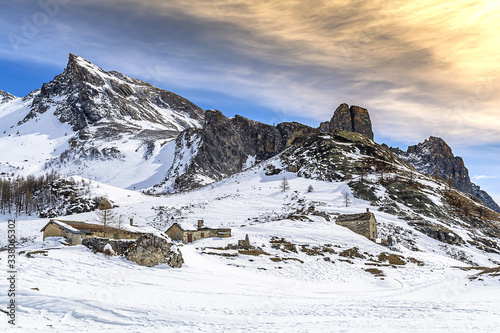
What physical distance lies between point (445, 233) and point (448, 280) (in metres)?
38.6

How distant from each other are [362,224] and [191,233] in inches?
1265

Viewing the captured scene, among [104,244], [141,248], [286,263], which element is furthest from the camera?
[286,263]

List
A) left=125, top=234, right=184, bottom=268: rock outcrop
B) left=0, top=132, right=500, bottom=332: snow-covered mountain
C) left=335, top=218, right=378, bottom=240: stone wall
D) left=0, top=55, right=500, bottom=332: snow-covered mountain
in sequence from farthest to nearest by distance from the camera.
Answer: left=335, top=218, right=378, bottom=240: stone wall → left=125, top=234, right=184, bottom=268: rock outcrop → left=0, top=55, right=500, bottom=332: snow-covered mountain → left=0, top=132, right=500, bottom=332: snow-covered mountain

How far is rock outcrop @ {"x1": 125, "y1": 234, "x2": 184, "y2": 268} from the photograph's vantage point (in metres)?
28.4

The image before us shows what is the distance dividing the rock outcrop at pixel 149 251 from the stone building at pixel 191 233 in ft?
87.6

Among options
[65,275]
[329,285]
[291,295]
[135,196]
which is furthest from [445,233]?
[135,196]

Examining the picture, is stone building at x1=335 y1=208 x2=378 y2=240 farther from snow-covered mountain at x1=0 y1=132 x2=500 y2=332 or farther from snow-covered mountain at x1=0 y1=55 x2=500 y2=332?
snow-covered mountain at x1=0 y1=55 x2=500 y2=332

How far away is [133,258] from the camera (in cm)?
2836

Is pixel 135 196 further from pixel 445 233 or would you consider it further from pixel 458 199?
pixel 458 199

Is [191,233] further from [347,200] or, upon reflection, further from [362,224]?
[347,200]

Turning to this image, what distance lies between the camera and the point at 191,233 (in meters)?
56.9

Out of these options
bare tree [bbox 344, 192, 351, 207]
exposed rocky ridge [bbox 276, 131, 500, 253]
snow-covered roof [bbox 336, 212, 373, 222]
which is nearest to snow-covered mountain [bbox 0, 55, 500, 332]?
bare tree [bbox 344, 192, 351, 207]

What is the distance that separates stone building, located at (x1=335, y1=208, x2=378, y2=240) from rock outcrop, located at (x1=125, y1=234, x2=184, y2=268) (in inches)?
1780

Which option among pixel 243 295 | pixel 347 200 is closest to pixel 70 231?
pixel 243 295
